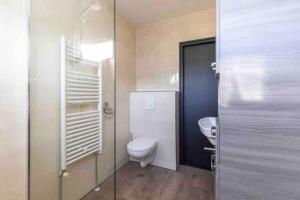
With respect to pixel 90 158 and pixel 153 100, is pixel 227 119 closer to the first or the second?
pixel 90 158

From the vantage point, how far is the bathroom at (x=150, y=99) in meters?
0.75

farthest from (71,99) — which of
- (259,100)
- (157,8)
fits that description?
(157,8)

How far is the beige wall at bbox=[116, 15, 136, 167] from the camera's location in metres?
2.53

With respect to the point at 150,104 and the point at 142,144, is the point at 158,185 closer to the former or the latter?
the point at 142,144

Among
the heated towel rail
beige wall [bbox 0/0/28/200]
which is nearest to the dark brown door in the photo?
the heated towel rail

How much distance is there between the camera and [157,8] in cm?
240

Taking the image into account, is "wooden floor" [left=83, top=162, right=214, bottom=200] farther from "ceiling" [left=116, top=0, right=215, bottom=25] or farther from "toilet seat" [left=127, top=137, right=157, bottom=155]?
"ceiling" [left=116, top=0, right=215, bottom=25]

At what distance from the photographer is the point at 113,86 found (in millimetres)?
2240

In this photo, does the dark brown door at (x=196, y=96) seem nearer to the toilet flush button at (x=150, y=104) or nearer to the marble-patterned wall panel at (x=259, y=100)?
the toilet flush button at (x=150, y=104)

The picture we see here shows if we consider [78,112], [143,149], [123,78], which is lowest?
[143,149]

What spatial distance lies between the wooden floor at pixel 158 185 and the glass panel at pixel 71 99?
0.10 m

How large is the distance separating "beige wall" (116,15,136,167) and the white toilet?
270 mm

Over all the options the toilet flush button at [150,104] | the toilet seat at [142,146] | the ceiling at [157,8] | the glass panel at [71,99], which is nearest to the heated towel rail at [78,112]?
the glass panel at [71,99]

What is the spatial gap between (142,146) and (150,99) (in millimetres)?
753
